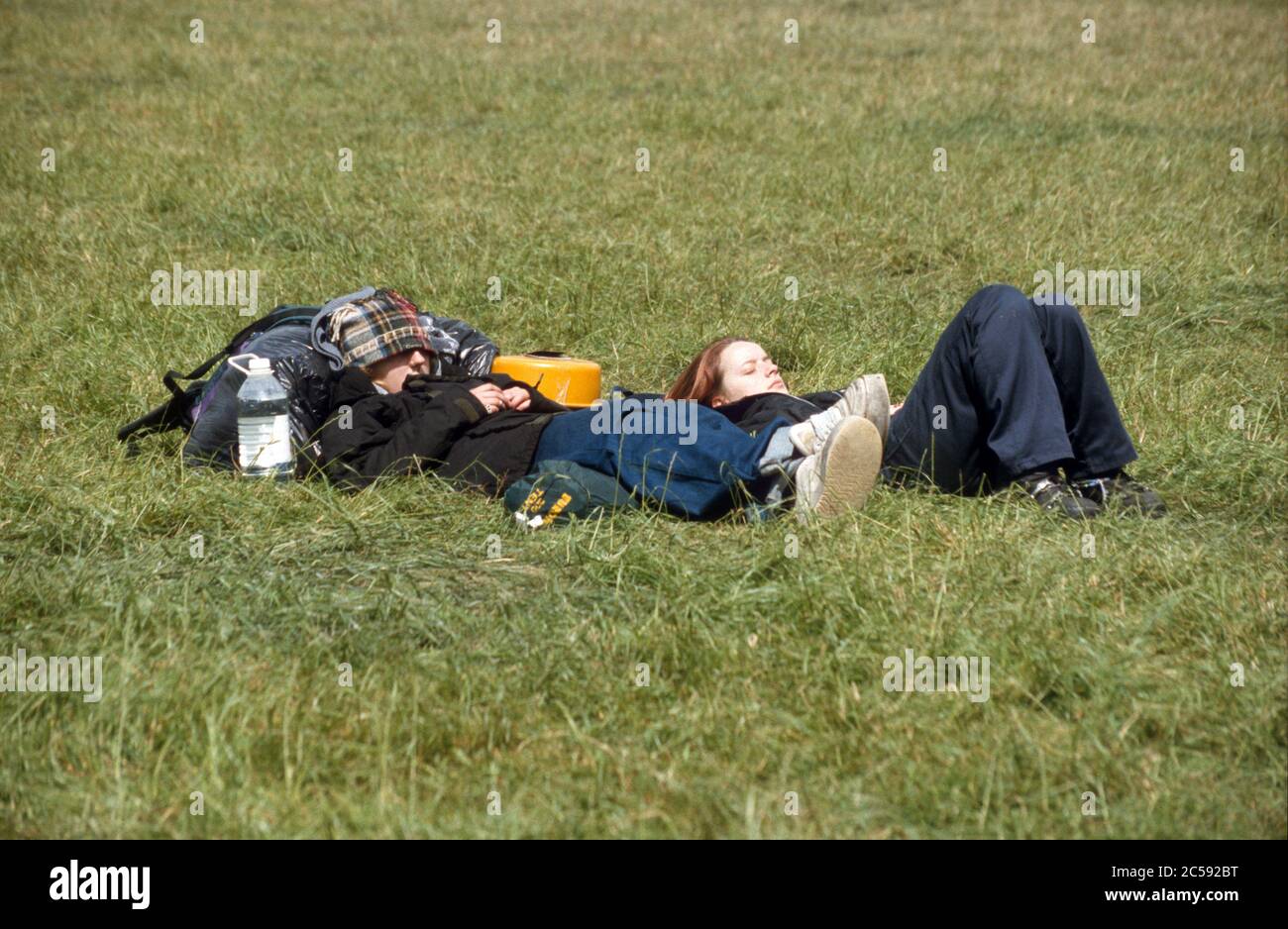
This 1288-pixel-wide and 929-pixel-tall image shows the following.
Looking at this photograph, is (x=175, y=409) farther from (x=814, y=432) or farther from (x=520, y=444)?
(x=814, y=432)

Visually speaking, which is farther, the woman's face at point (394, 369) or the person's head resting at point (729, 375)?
the woman's face at point (394, 369)

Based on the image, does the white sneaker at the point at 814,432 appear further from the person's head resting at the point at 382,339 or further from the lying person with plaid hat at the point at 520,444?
the person's head resting at the point at 382,339

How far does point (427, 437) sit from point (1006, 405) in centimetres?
215

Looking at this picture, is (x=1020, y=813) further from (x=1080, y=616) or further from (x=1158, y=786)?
(x=1080, y=616)

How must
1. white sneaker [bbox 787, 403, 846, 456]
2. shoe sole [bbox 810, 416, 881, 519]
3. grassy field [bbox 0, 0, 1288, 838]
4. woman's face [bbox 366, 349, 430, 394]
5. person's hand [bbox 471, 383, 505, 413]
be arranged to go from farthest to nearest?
woman's face [bbox 366, 349, 430, 394]
person's hand [bbox 471, 383, 505, 413]
white sneaker [bbox 787, 403, 846, 456]
shoe sole [bbox 810, 416, 881, 519]
grassy field [bbox 0, 0, 1288, 838]

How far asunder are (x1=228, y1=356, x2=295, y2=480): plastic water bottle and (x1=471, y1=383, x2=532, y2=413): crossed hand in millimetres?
744

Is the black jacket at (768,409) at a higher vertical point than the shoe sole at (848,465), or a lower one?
higher

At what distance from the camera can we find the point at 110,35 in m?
14.2

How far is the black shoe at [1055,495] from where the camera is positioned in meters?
4.37

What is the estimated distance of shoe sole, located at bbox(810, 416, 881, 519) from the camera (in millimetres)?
4223

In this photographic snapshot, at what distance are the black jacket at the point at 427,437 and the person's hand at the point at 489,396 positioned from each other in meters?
0.05

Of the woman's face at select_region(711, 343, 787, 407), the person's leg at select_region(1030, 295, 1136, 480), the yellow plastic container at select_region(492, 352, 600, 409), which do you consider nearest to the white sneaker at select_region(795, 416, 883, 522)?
the person's leg at select_region(1030, 295, 1136, 480)

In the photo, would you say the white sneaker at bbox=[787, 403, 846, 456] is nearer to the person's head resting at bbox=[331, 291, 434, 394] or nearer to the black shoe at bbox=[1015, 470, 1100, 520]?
the black shoe at bbox=[1015, 470, 1100, 520]

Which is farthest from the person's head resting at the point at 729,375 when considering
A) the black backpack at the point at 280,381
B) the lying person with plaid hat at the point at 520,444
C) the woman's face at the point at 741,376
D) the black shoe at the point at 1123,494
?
the black shoe at the point at 1123,494
